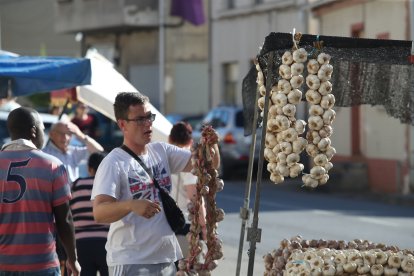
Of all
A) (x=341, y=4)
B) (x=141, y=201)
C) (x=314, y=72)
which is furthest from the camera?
(x=341, y=4)

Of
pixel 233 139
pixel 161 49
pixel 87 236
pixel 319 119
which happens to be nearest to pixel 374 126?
pixel 233 139

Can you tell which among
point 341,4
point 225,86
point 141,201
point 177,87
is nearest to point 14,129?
point 141,201

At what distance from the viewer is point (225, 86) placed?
37.0 metres

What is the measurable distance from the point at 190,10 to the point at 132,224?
33.1 metres

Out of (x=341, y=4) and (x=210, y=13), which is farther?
(x=210, y=13)

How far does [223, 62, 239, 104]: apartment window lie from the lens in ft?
119

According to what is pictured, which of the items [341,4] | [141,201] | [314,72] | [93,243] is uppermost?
[341,4]

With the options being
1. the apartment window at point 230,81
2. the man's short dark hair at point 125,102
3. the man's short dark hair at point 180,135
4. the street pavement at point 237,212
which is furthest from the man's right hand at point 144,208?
the apartment window at point 230,81

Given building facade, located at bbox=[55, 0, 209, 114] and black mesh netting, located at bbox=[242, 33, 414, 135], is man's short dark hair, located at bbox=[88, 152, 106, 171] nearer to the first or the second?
black mesh netting, located at bbox=[242, 33, 414, 135]

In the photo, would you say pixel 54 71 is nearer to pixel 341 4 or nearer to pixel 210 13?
pixel 341 4

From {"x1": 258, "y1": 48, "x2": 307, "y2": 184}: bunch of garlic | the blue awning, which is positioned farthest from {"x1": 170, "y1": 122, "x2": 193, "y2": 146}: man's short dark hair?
{"x1": 258, "y1": 48, "x2": 307, "y2": 184}: bunch of garlic

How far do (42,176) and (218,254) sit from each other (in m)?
1.19

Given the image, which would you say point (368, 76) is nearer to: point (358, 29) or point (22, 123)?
point (22, 123)

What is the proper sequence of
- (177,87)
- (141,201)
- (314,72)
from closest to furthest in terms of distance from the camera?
(141,201) → (314,72) → (177,87)
